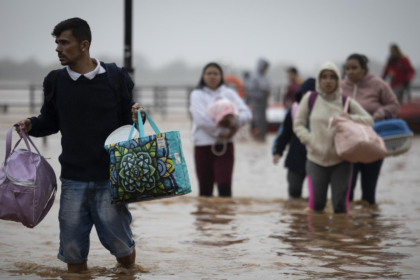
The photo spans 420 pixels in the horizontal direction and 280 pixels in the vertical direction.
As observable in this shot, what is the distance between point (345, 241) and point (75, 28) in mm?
3184

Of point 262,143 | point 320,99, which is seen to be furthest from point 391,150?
point 262,143

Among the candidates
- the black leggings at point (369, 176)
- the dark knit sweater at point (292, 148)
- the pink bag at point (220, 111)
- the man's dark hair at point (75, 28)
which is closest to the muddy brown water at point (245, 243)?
the black leggings at point (369, 176)

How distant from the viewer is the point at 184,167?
4.35m

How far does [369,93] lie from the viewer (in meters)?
7.98

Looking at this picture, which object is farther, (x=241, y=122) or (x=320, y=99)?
(x=241, y=122)

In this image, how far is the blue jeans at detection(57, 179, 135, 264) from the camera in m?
4.36

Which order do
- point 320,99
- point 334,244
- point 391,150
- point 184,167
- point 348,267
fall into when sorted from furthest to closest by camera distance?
point 391,150 < point 320,99 < point 334,244 < point 348,267 < point 184,167

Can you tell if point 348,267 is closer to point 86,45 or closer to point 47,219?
point 86,45

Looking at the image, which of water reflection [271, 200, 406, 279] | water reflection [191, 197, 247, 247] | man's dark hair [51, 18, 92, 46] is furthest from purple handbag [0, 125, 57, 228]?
water reflection [271, 200, 406, 279]

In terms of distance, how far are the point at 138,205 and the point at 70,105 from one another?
12.4 feet

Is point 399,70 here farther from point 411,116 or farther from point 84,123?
point 84,123

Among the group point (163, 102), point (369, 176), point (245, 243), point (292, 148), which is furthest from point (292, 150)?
point (163, 102)

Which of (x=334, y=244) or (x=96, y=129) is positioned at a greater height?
(x=96, y=129)

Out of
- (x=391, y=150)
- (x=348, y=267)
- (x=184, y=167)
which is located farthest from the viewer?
(x=391, y=150)
